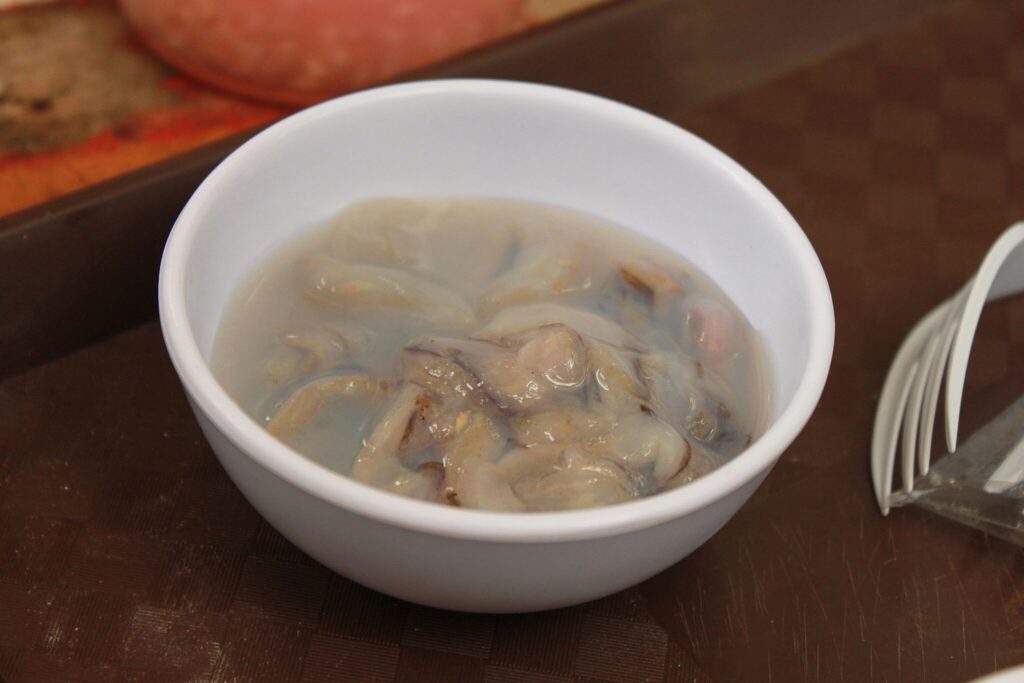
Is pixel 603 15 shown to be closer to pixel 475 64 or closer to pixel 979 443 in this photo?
pixel 475 64

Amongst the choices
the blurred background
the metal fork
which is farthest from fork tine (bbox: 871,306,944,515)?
the blurred background

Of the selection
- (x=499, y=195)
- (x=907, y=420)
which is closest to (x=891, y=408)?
(x=907, y=420)

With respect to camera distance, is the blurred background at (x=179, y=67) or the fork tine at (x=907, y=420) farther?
the blurred background at (x=179, y=67)

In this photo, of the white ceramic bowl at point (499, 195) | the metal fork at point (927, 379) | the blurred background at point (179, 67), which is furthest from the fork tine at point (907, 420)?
the blurred background at point (179, 67)

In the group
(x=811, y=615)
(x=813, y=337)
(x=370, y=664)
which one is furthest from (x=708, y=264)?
(x=370, y=664)

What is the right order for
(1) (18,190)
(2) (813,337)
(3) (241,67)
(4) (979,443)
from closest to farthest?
1. (2) (813,337)
2. (4) (979,443)
3. (1) (18,190)
4. (3) (241,67)

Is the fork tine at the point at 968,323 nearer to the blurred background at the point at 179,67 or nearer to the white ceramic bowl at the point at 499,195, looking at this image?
the white ceramic bowl at the point at 499,195
